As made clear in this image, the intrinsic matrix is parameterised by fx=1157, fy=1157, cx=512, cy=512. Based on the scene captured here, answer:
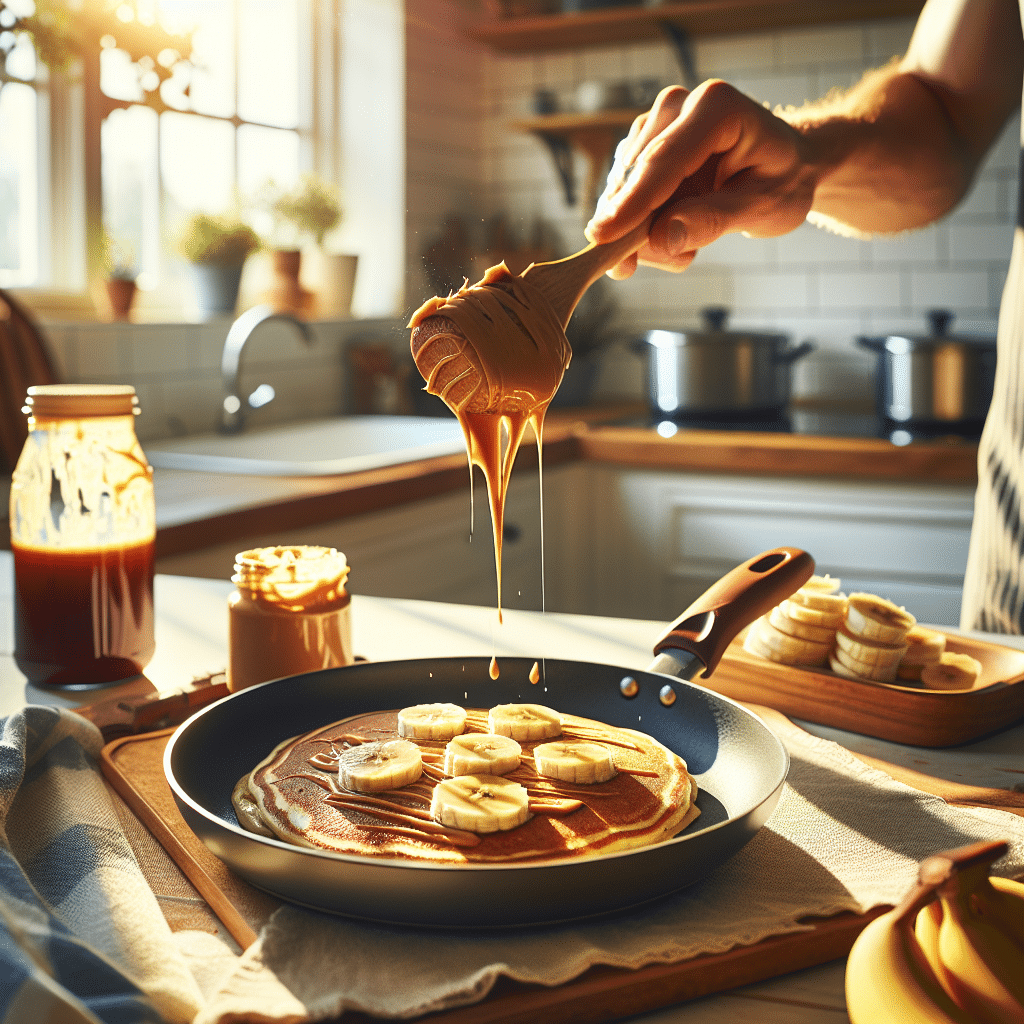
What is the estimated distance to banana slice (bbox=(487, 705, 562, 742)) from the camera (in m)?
0.90

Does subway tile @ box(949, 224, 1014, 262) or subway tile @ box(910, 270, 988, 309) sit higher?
subway tile @ box(949, 224, 1014, 262)

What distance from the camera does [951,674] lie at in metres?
0.99

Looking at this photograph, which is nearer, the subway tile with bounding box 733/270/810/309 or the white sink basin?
the white sink basin

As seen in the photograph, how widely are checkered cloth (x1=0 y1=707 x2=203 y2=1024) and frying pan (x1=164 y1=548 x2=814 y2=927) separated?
0.20 ft

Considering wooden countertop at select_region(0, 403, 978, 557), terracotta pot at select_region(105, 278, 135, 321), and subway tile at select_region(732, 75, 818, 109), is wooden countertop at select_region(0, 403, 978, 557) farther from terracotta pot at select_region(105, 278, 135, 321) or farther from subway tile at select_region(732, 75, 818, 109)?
subway tile at select_region(732, 75, 818, 109)

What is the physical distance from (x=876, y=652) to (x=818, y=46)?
287 cm

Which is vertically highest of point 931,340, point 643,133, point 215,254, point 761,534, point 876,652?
point 215,254

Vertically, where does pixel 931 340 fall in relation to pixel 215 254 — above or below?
below

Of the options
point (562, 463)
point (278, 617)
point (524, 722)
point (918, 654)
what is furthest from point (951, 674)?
point (562, 463)

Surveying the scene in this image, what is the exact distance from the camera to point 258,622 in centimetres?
102

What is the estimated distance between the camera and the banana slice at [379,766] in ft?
2.59

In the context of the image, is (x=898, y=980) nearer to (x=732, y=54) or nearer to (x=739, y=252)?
(x=739, y=252)

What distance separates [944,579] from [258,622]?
1904 mm

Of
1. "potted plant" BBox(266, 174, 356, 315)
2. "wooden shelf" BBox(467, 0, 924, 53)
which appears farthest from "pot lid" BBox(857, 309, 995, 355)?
"potted plant" BBox(266, 174, 356, 315)
